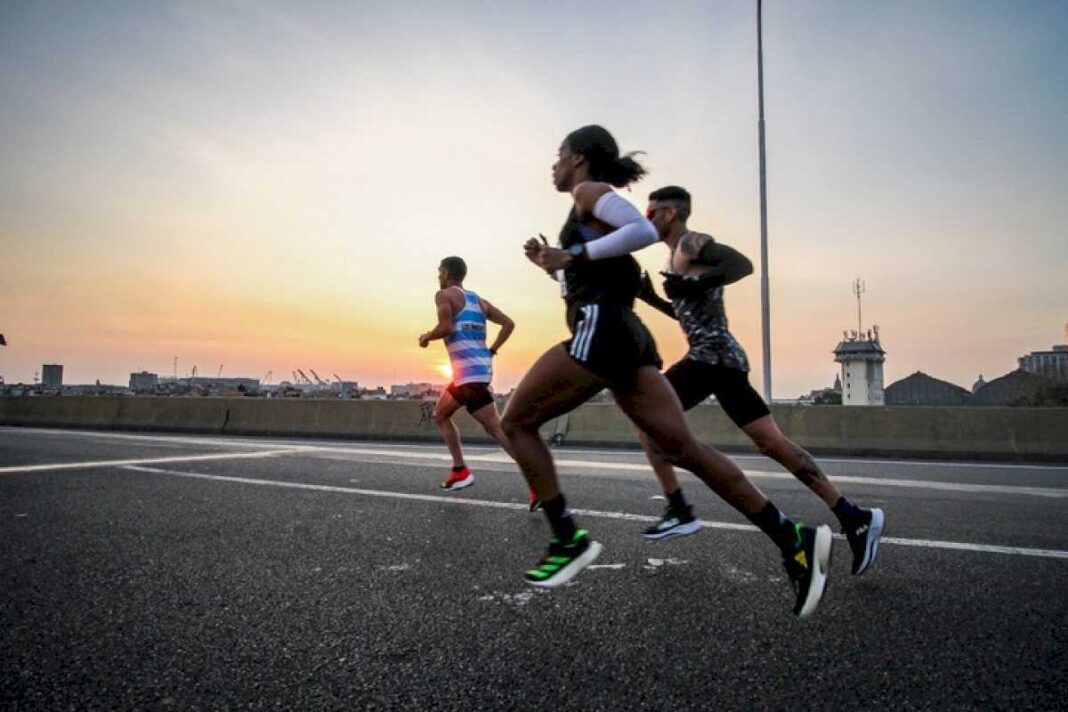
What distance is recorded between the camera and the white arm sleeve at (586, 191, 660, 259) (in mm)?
2627

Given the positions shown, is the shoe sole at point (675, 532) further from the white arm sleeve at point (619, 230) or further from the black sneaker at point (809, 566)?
the white arm sleeve at point (619, 230)

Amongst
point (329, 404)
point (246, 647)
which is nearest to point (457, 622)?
point (246, 647)

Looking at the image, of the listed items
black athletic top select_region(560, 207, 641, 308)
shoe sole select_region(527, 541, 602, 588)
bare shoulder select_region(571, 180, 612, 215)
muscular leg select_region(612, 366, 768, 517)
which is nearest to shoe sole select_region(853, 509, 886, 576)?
muscular leg select_region(612, 366, 768, 517)

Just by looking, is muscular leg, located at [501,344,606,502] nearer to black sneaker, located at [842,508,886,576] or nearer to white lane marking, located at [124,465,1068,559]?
black sneaker, located at [842,508,886,576]

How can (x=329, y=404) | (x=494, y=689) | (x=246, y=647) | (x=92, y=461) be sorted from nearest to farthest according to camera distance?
1. (x=494, y=689)
2. (x=246, y=647)
3. (x=92, y=461)
4. (x=329, y=404)

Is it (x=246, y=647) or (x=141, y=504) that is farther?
(x=141, y=504)

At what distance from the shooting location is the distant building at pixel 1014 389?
96938 millimetres

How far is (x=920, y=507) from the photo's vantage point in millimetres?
4988

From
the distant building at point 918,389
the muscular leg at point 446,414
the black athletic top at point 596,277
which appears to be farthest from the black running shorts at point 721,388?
the distant building at point 918,389

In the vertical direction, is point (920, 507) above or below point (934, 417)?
below

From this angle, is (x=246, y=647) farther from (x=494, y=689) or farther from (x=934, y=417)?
(x=934, y=417)

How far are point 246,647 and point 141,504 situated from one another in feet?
11.2

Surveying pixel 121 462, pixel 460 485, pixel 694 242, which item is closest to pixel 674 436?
pixel 694 242

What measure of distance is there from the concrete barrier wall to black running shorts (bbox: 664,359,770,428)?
27.9ft
